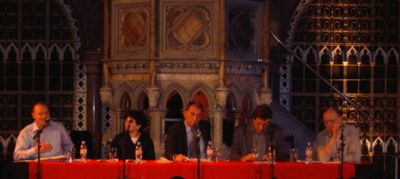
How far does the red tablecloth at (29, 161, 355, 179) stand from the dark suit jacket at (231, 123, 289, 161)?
0.98m

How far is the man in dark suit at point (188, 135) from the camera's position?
12.1 m

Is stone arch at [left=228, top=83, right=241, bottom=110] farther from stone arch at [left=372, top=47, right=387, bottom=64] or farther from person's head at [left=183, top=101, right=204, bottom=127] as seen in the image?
stone arch at [left=372, top=47, right=387, bottom=64]

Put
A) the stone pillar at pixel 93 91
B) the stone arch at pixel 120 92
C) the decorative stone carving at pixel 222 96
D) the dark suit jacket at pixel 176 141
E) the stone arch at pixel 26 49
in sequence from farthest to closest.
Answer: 1. the stone arch at pixel 26 49
2. the stone pillar at pixel 93 91
3. the stone arch at pixel 120 92
4. the decorative stone carving at pixel 222 96
5. the dark suit jacket at pixel 176 141

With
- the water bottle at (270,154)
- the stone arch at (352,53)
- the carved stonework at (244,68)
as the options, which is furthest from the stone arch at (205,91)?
the stone arch at (352,53)

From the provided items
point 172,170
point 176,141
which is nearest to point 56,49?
point 176,141

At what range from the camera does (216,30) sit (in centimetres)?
1365

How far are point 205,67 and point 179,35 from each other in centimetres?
53

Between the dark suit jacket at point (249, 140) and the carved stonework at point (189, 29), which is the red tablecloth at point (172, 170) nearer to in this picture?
the dark suit jacket at point (249, 140)

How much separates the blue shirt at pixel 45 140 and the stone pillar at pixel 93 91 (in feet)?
18.6

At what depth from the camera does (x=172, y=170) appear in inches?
434

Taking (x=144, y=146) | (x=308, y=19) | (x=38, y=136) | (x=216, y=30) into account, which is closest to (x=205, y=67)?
(x=216, y=30)

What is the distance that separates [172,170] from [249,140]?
1406mm

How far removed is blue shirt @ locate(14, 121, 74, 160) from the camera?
11.9 m

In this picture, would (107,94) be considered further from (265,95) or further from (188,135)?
(188,135)
